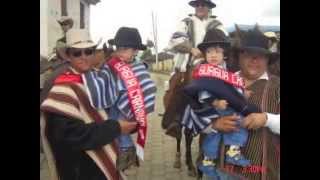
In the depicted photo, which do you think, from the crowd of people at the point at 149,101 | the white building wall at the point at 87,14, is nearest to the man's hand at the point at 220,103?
the crowd of people at the point at 149,101

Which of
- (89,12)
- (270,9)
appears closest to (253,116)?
(270,9)

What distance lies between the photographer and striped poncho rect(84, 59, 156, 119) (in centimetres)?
333

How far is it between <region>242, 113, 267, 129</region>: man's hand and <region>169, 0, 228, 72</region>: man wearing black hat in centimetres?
60

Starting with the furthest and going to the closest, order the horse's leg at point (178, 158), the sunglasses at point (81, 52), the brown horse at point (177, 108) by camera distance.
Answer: the horse's leg at point (178, 158)
the brown horse at point (177, 108)
the sunglasses at point (81, 52)

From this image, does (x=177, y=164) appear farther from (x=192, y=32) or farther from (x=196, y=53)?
(x=192, y=32)

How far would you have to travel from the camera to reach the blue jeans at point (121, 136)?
338 cm

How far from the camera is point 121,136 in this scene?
3.42 metres

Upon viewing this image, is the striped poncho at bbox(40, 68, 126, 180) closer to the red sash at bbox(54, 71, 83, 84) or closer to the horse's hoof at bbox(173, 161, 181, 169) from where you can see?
the red sash at bbox(54, 71, 83, 84)

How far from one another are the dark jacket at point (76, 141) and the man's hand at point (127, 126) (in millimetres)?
30

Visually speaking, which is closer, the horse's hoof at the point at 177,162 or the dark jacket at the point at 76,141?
the dark jacket at the point at 76,141

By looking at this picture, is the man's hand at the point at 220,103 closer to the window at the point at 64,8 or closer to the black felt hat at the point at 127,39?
the black felt hat at the point at 127,39

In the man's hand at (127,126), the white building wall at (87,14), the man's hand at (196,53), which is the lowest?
the man's hand at (127,126)
